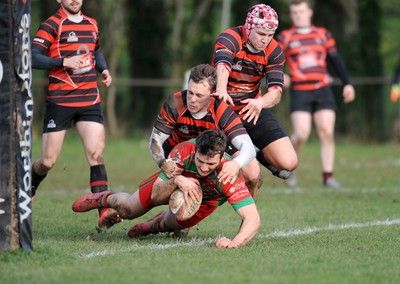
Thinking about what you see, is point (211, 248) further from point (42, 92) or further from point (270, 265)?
point (42, 92)

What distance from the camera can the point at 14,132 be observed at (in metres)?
→ 6.45

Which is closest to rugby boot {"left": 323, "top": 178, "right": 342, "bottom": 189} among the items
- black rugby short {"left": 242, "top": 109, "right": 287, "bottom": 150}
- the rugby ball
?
black rugby short {"left": 242, "top": 109, "right": 287, "bottom": 150}

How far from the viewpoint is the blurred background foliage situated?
22.7 metres

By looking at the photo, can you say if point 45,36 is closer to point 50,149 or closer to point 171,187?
point 50,149

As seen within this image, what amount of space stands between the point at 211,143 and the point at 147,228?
137 centimetres

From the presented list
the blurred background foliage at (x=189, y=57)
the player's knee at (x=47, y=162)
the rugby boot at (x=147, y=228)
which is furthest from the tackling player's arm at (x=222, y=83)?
the blurred background foliage at (x=189, y=57)

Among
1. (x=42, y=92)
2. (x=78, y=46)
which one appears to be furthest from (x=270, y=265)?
(x=42, y=92)

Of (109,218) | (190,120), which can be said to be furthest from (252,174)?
(109,218)

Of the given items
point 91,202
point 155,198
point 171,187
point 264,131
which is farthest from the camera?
point 264,131

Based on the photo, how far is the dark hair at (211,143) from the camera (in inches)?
269

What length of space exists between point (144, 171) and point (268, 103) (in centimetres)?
684

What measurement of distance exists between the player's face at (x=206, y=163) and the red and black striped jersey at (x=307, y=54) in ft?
19.6

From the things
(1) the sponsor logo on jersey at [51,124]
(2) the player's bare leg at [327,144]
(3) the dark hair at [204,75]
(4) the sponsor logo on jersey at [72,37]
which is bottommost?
(2) the player's bare leg at [327,144]

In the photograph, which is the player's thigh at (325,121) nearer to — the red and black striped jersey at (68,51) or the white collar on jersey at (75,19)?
the red and black striped jersey at (68,51)
